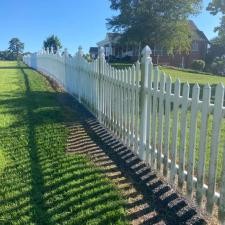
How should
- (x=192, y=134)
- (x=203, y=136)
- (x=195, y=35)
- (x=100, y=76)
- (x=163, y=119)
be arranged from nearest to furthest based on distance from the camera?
(x=203, y=136)
(x=192, y=134)
(x=163, y=119)
(x=100, y=76)
(x=195, y=35)

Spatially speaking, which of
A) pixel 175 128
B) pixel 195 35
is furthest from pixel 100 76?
pixel 195 35

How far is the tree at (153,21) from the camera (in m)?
44.4

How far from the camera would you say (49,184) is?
4.57 meters

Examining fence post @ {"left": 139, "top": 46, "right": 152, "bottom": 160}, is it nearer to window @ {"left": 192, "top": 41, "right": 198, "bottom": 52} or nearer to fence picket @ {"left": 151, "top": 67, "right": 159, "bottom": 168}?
fence picket @ {"left": 151, "top": 67, "right": 159, "bottom": 168}

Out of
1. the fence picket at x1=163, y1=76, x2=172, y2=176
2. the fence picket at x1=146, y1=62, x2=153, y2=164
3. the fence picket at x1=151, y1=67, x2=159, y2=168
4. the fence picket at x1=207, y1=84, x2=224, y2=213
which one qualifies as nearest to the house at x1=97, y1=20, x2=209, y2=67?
the fence picket at x1=146, y1=62, x2=153, y2=164

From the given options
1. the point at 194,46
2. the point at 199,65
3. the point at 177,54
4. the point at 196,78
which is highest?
the point at 194,46

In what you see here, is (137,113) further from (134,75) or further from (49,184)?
(49,184)

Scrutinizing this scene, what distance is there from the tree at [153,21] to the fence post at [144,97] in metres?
39.9

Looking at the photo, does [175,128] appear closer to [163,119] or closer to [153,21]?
[163,119]

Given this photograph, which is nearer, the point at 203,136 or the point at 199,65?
the point at 203,136

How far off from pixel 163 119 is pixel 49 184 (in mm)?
1792

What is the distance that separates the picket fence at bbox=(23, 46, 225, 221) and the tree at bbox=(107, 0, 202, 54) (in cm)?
3660

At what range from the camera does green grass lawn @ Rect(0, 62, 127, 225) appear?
383 cm

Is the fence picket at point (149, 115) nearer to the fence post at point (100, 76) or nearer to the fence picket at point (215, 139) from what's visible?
the fence picket at point (215, 139)
